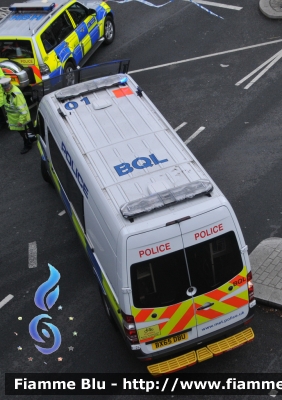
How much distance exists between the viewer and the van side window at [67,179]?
8969mm

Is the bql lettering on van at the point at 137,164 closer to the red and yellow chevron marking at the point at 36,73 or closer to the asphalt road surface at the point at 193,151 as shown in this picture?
the asphalt road surface at the point at 193,151

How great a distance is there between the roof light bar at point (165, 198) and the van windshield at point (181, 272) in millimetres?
567

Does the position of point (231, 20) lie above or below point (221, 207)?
below

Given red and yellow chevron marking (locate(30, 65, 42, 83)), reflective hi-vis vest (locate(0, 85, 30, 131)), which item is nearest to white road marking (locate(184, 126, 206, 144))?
reflective hi-vis vest (locate(0, 85, 30, 131))

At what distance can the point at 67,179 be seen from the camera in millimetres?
9484

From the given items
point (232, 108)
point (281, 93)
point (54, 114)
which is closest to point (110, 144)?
point (54, 114)

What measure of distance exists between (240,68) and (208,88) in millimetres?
1211

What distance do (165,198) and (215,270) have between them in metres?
1.08

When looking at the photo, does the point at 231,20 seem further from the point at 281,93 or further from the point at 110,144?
the point at 110,144

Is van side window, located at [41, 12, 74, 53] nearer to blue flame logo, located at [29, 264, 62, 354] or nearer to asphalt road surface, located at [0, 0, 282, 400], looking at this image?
asphalt road surface, located at [0, 0, 282, 400]

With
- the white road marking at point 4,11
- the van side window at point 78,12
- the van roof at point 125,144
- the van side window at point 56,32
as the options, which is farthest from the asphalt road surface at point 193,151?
the white road marking at point 4,11

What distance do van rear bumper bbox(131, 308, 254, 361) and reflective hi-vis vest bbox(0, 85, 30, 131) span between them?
259 inches

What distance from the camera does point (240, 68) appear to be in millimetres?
14969

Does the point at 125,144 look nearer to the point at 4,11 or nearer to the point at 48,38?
the point at 48,38
